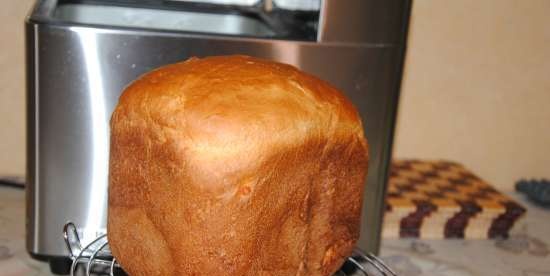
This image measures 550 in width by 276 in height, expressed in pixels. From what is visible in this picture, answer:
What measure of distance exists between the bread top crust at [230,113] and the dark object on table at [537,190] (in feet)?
2.77

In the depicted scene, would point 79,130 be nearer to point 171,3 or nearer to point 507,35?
point 171,3

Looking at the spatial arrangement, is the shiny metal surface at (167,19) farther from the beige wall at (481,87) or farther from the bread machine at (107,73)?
the beige wall at (481,87)

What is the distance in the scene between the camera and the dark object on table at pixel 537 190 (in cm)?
143

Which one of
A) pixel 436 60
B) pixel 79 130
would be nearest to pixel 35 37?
pixel 79 130

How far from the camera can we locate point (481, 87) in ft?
4.79

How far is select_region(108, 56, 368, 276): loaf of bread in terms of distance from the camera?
655 millimetres

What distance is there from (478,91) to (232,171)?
97 cm

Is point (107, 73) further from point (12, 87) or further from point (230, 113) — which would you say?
point (12, 87)

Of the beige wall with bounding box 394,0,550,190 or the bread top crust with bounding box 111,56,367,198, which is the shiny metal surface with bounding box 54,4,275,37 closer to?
the bread top crust with bounding box 111,56,367,198

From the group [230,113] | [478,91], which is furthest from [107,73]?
[478,91]

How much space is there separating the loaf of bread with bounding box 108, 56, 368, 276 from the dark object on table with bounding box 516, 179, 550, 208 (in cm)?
81

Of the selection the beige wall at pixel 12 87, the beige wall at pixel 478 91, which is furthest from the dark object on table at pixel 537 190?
the beige wall at pixel 12 87

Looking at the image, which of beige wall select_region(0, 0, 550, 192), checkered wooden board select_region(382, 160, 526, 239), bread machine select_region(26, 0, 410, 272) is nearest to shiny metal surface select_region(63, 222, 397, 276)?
bread machine select_region(26, 0, 410, 272)

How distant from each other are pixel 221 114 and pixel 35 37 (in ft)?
1.09
